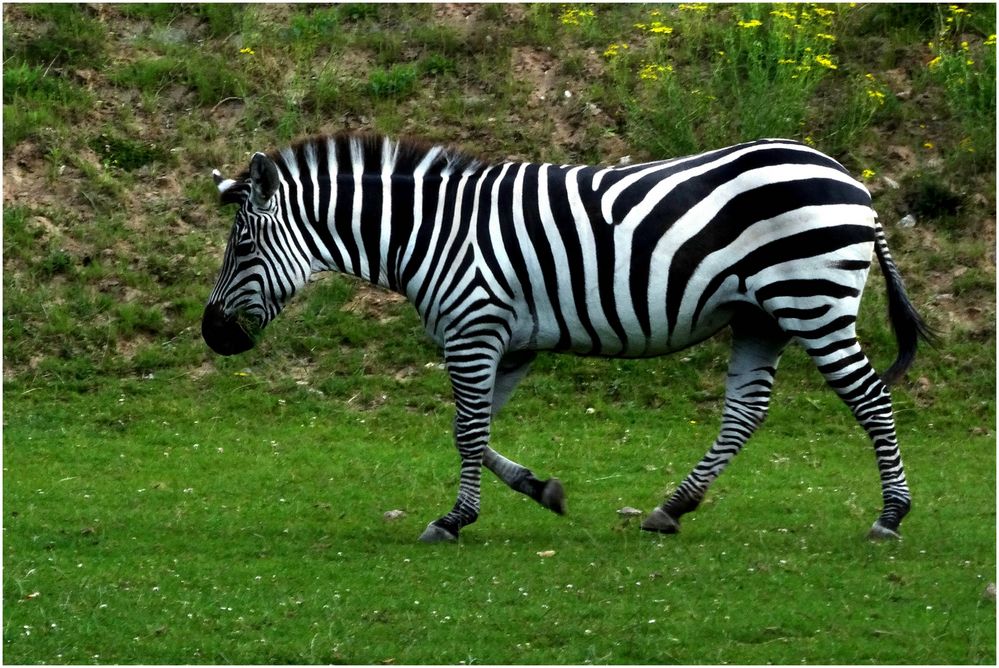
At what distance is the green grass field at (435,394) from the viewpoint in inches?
326

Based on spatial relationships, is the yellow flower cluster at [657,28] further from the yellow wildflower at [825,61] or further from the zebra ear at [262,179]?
the zebra ear at [262,179]

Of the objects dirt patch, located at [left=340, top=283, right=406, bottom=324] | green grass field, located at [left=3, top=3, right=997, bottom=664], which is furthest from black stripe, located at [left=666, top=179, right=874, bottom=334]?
dirt patch, located at [left=340, top=283, right=406, bottom=324]

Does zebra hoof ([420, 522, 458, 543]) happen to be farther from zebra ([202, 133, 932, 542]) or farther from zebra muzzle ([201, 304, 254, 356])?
zebra muzzle ([201, 304, 254, 356])

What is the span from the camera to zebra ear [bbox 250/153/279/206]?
34.1ft

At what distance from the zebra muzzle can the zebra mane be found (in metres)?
1.07

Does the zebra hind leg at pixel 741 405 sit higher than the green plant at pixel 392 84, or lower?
lower

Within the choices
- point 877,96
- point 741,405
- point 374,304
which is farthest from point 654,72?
point 741,405

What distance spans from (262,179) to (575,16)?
10223 millimetres

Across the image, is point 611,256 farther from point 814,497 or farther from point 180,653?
point 180,653

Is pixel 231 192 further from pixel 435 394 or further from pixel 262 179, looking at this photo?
pixel 435 394

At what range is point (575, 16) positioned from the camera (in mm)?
19688

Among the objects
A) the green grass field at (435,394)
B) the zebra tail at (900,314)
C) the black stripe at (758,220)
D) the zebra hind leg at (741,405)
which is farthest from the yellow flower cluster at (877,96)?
the black stripe at (758,220)

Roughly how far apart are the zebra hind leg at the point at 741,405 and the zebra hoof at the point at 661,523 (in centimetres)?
3

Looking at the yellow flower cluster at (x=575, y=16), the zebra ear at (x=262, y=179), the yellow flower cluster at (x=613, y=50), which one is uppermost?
the yellow flower cluster at (x=575, y=16)
